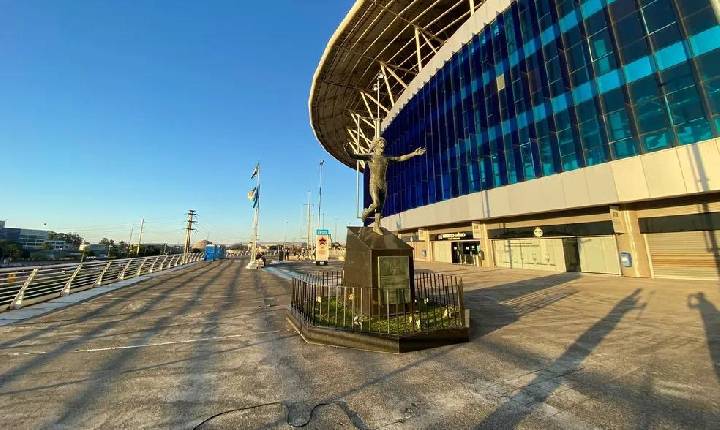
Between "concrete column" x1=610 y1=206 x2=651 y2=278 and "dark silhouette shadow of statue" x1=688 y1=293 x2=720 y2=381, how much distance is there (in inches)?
284

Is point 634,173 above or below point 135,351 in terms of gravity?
above

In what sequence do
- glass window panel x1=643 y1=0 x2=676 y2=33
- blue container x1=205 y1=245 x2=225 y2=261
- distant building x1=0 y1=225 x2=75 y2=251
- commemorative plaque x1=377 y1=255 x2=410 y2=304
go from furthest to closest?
distant building x1=0 y1=225 x2=75 y2=251
blue container x1=205 y1=245 x2=225 y2=261
glass window panel x1=643 y1=0 x2=676 y2=33
commemorative plaque x1=377 y1=255 x2=410 y2=304

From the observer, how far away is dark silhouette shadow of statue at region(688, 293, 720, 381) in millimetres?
5090

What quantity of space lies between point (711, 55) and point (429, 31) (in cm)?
2928

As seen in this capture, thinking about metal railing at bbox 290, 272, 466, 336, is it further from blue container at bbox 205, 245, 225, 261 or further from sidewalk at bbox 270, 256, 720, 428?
blue container at bbox 205, 245, 225, 261

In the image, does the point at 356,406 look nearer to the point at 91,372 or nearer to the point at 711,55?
the point at 91,372

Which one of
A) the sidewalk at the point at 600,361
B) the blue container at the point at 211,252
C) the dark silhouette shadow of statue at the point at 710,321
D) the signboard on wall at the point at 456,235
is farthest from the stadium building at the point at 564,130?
the blue container at the point at 211,252

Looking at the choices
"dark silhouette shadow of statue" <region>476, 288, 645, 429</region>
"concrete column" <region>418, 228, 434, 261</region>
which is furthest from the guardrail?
"concrete column" <region>418, 228, 434, 261</region>

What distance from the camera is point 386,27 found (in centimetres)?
3556

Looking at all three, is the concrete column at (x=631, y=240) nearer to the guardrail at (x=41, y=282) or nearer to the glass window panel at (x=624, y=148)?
the glass window panel at (x=624, y=148)

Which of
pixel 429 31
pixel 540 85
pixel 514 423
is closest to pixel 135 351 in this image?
pixel 514 423

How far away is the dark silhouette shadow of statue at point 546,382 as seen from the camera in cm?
331

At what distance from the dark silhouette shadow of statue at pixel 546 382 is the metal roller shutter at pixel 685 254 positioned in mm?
14654

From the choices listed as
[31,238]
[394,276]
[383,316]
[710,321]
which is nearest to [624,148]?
[710,321]
